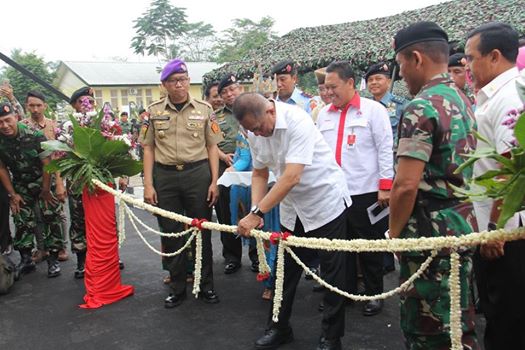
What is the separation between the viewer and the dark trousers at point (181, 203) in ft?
12.8

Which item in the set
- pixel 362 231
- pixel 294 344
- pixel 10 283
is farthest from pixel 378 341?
pixel 10 283

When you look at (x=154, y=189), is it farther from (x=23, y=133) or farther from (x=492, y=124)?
(x=492, y=124)

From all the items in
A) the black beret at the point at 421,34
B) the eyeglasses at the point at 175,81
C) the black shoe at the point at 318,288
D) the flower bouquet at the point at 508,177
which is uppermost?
the eyeglasses at the point at 175,81

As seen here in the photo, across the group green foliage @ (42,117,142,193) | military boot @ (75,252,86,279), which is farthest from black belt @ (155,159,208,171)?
military boot @ (75,252,86,279)

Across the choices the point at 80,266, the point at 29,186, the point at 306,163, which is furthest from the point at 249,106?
the point at 29,186

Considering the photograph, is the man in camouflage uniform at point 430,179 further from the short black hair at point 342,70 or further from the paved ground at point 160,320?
the short black hair at point 342,70

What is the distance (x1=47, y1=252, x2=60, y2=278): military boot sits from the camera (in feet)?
16.0

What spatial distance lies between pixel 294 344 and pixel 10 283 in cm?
294

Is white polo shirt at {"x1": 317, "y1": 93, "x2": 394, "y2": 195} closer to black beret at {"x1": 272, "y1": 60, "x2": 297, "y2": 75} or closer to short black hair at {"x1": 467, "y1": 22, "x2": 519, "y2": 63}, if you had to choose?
black beret at {"x1": 272, "y1": 60, "x2": 297, "y2": 75}

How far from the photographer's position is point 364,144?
3.57 meters

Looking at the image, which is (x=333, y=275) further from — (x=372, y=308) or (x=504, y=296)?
(x=504, y=296)

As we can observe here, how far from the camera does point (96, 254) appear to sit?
13.4 feet

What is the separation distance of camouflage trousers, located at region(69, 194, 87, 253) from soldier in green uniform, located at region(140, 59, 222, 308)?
1.12 metres

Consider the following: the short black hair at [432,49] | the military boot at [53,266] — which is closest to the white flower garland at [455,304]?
the short black hair at [432,49]
